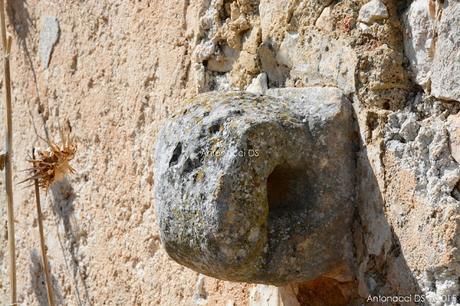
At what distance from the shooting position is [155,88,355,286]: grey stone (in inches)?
51.4

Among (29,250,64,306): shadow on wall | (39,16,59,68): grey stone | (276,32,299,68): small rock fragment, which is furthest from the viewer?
(29,250,64,306): shadow on wall

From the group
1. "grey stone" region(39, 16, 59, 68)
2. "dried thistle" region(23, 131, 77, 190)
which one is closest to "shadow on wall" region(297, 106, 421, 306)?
"dried thistle" region(23, 131, 77, 190)

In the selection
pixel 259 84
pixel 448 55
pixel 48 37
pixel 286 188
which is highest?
pixel 48 37

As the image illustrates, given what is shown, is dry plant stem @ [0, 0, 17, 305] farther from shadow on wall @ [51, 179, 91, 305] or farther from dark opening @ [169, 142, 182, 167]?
dark opening @ [169, 142, 182, 167]

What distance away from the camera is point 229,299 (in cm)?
180

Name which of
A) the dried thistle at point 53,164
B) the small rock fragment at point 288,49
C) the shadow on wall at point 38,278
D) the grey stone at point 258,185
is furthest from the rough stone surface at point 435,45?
the shadow on wall at point 38,278

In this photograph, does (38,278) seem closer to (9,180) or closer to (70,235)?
(70,235)

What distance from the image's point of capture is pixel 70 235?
8.01ft

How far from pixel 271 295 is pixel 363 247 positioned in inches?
11.6

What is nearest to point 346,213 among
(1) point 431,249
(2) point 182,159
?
(1) point 431,249

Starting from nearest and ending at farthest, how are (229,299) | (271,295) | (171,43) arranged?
(271,295)
(229,299)
(171,43)

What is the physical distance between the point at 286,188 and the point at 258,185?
0.39 feet

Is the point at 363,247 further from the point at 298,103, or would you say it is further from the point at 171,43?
the point at 171,43

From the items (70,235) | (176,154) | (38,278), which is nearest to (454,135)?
(176,154)
